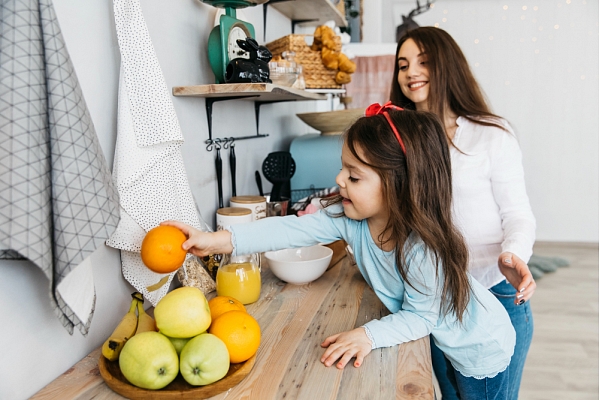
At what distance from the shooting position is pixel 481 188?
1.32 metres

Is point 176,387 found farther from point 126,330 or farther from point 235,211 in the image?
point 235,211

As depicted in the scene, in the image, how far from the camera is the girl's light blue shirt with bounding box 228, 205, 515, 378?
954mm

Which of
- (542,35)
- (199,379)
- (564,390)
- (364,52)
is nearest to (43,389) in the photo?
(199,379)

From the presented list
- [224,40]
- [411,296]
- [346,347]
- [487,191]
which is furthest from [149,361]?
[487,191]

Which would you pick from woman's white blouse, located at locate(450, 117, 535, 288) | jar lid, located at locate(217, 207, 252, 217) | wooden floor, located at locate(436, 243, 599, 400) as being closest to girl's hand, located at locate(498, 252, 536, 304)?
woman's white blouse, located at locate(450, 117, 535, 288)

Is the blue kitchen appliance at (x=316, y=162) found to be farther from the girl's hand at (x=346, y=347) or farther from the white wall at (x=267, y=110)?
the girl's hand at (x=346, y=347)

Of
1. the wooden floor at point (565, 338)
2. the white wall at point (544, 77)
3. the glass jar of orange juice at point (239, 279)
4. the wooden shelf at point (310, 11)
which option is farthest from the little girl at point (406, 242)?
the white wall at point (544, 77)

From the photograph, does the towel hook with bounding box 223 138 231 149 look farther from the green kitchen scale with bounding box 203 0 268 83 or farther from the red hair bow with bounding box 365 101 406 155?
the red hair bow with bounding box 365 101 406 155

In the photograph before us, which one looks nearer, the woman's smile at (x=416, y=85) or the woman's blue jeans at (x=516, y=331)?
the woman's blue jeans at (x=516, y=331)

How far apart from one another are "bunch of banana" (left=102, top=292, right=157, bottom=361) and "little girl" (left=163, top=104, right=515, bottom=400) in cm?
15

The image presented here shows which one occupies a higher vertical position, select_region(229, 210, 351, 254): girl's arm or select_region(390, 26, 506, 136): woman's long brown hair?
select_region(390, 26, 506, 136): woman's long brown hair

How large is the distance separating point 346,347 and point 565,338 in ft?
7.68

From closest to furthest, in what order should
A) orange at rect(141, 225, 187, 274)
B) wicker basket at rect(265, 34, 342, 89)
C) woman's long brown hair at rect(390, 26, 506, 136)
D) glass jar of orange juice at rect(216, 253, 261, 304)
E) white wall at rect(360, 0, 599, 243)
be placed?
orange at rect(141, 225, 187, 274), glass jar of orange juice at rect(216, 253, 261, 304), woman's long brown hair at rect(390, 26, 506, 136), wicker basket at rect(265, 34, 342, 89), white wall at rect(360, 0, 599, 243)

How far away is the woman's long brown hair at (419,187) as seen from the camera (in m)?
0.95
